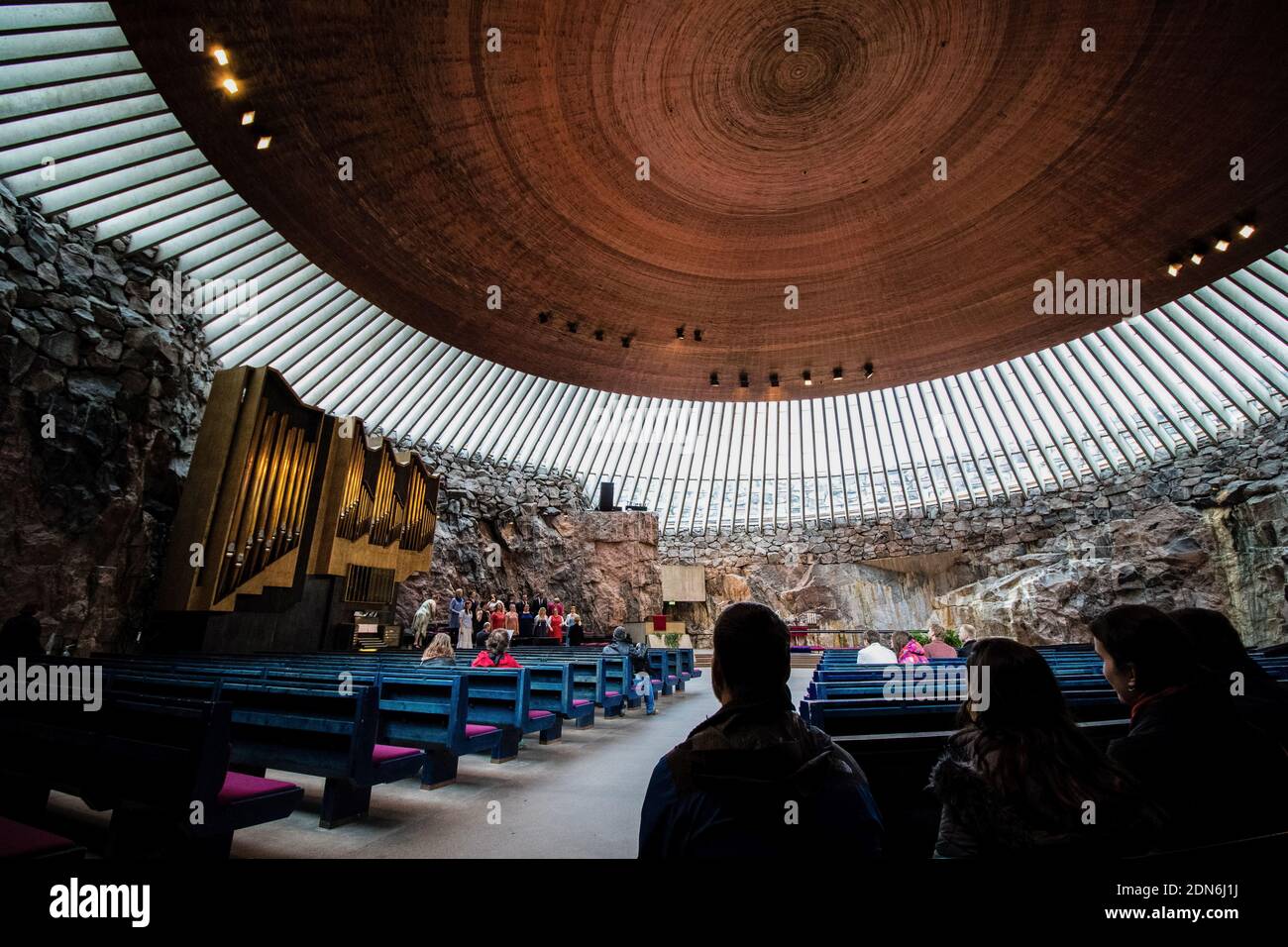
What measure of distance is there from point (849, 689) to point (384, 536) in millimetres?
11029

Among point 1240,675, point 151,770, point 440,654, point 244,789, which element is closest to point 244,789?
point 244,789

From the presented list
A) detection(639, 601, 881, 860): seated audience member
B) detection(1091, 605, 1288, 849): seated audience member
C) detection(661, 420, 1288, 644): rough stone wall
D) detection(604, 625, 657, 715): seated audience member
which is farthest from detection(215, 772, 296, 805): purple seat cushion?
detection(661, 420, 1288, 644): rough stone wall

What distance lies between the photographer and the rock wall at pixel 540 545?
17156mm

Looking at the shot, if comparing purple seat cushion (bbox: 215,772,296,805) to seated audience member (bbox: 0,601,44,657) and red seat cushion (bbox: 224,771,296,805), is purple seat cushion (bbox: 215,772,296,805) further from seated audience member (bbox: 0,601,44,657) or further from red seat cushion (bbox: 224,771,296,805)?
seated audience member (bbox: 0,601,44,657)

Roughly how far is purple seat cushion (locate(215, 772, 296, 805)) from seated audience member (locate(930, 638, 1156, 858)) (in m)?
2.58

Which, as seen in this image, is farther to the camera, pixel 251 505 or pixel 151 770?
pixel 251 505

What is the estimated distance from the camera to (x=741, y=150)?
827 centimetres

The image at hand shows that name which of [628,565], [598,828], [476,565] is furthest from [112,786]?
[628,565]

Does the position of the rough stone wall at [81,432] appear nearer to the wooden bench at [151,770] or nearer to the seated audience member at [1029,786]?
the wooden bench at [151,770]

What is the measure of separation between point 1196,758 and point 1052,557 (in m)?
18.6

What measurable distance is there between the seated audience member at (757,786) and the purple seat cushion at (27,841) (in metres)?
1.44

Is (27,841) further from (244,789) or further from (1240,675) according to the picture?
(1240,675)

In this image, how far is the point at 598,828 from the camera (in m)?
3.08
